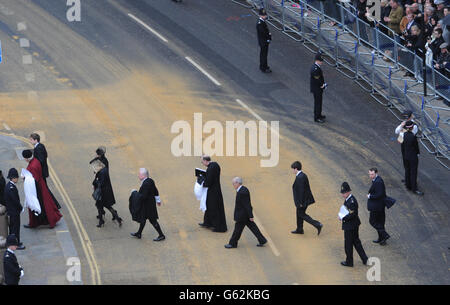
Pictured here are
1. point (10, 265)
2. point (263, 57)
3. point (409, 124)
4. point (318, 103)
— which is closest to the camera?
point (10, 265)

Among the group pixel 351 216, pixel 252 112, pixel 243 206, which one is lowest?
pixel 252 112

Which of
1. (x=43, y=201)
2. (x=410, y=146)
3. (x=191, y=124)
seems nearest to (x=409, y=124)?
(x=410, y=146)

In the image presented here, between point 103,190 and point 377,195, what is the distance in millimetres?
6293

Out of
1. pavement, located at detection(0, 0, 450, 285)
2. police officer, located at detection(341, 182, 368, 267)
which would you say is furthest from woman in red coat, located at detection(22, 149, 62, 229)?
police officer, located at detection(341, 182, 368, 267)

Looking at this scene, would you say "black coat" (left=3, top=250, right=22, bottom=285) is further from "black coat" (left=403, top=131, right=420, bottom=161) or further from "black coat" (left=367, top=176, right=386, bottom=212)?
"black coat" (left=403, top=131, right=420, bottom=161)

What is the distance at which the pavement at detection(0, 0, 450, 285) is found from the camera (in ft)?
66.6

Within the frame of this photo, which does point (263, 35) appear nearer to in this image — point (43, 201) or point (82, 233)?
point (82, 233)

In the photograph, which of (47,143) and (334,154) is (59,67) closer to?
(47,143)

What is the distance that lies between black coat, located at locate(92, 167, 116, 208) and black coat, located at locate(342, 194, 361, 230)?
550 centimetres

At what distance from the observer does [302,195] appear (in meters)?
20.9

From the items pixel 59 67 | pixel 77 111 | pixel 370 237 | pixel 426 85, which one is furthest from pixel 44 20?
pixel 370 237

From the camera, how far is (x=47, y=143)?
25719 millimetres

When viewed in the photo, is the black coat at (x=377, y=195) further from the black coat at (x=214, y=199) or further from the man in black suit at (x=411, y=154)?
the black coat at (x=214, y=199)

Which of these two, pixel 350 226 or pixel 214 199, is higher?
pixel 350 226
